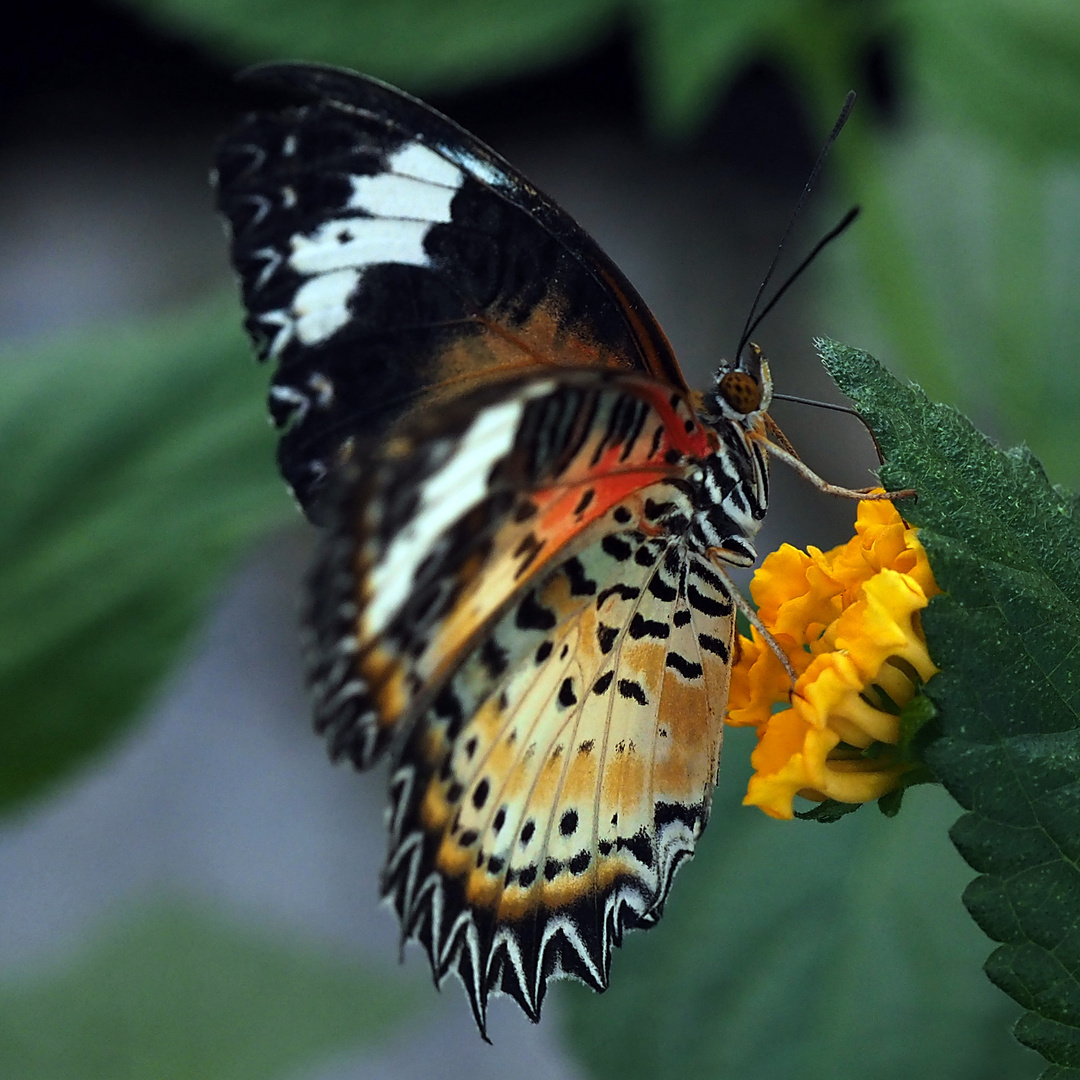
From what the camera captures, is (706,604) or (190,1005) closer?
(706,604)

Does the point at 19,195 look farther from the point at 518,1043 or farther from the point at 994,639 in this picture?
the point at 994,639

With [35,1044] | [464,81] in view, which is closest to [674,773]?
[464,81]

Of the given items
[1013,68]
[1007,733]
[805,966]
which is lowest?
[1007,733]

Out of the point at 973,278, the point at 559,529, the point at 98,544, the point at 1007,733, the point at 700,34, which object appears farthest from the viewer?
the point at 973,278

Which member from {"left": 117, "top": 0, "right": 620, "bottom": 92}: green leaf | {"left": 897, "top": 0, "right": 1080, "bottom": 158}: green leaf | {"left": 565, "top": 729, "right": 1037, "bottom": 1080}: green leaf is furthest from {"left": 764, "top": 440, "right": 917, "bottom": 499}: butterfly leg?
{"left": 117, "top": 0, "right": 620, "bottom": 92}: green leaf

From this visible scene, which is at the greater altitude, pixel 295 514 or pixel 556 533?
pixel 295 514

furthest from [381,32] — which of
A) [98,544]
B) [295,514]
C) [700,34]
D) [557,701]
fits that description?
[557,701]

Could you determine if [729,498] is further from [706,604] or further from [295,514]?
[295,514]
